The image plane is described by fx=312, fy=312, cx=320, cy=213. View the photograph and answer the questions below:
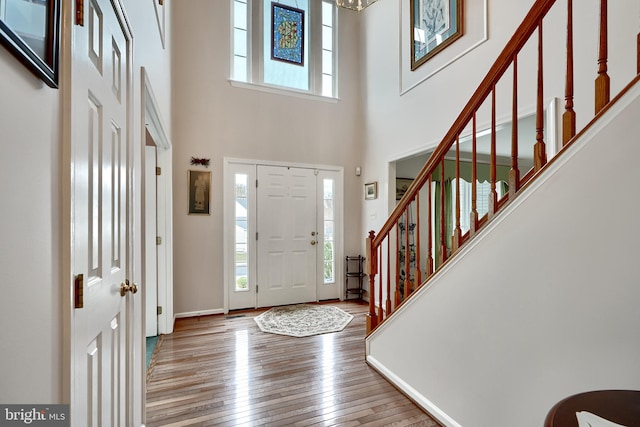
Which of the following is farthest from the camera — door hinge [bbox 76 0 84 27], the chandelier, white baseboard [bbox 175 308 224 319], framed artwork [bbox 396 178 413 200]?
framed artwork [bbox 396 178 413 200]

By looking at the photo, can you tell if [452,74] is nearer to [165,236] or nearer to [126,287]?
[126,287]

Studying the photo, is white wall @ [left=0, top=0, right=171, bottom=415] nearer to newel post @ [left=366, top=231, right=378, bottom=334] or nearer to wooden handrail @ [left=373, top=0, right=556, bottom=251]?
wooden handrail @ [left=373, top=0, right=556, bottom=251]

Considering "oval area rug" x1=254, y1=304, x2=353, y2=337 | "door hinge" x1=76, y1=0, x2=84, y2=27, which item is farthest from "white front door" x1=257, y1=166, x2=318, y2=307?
"door hinge" x1=76, y1=0, x2=84, y2=27

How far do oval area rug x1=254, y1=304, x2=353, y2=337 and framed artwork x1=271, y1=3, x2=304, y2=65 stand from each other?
138 inches

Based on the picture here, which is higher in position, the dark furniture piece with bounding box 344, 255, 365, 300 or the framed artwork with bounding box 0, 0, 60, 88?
the framed artwork with bounding box 0, 0, 60, 88

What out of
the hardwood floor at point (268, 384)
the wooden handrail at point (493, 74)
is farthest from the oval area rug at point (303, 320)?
the wooden handrail at point (493, 74)

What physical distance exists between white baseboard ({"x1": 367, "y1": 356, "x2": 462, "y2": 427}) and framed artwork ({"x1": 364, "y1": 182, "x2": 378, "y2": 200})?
7.82 feet

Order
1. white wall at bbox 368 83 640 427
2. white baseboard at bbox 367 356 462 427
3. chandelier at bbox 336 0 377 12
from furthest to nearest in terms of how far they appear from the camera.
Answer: chandelier at bbox 336 0 377 12, white baseboard at bbox 367 356 462 427, white wall at bbox 368 83 640 427

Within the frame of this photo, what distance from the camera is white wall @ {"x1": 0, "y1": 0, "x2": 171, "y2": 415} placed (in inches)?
21.5

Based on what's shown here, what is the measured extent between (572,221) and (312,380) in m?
2.00

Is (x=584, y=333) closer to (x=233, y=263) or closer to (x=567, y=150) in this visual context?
(x=567, y=150)

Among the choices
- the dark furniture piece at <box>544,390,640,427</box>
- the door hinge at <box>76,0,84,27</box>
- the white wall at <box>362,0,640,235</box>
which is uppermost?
the white wall at <box>362,0,640,235</box>

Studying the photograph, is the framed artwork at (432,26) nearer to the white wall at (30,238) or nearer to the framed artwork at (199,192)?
the framed artwork at (199,192)

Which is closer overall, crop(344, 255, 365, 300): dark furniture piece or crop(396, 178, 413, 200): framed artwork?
crop(344, 255, 365, 300): dark furniture piece
